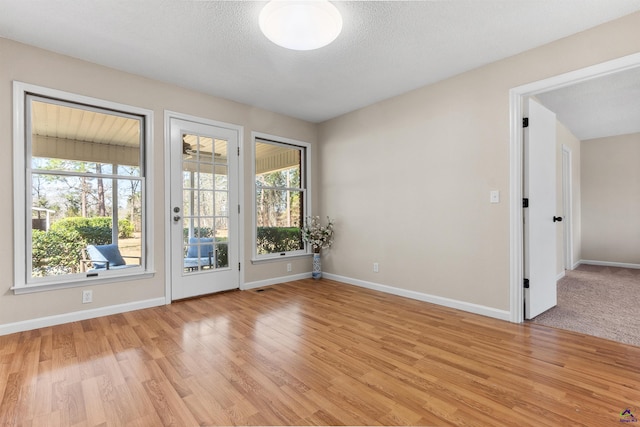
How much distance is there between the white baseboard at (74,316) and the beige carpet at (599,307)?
3964 millimetres

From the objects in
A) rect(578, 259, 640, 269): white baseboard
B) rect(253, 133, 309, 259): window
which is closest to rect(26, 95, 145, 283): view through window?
rect(253, 133, 309, 259): window

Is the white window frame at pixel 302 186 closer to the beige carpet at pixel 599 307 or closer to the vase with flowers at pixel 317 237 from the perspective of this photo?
the vase with flowers at pixel 317 237

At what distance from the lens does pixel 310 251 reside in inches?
194

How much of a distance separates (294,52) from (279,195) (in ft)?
7.51

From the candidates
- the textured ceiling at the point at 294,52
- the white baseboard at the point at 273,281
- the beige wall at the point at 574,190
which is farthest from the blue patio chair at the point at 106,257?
the beige wall at the point at 574,190

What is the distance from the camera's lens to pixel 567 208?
5.39m

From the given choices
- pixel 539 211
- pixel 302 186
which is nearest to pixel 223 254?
pixel 302 186

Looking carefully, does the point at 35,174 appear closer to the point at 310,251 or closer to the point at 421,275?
the point at 310,251

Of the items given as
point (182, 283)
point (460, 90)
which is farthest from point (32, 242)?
point (460, 90)

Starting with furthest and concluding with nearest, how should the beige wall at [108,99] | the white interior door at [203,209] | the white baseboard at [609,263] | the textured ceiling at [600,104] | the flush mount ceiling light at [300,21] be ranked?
the white baseboard at [609,263]
the white interior door at [203,209]
the textured ceiling at [600,104]
the beige wall at [108,99]
the flush mount ceiling light at [300,21]

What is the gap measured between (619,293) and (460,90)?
10.8ft

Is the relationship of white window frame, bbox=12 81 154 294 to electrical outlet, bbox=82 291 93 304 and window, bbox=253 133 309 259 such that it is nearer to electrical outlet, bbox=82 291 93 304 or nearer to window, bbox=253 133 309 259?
electrical outlet, bbox=82 291 93 304

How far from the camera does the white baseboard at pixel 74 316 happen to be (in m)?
2.59

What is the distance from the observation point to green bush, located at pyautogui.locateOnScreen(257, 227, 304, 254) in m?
4.42
